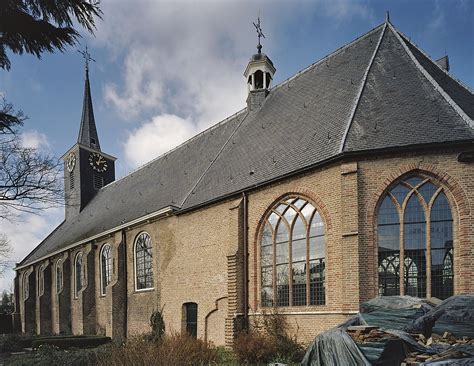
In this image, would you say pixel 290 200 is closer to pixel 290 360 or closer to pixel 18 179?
pixel 290 360

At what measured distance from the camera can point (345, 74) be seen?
16.7 m

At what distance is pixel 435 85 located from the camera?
13508mm

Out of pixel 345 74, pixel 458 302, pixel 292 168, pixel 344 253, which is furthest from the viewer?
pixel 345 74

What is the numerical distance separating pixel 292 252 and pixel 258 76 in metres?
12.2

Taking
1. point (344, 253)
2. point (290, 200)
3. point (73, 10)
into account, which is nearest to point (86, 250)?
point (290, 200)

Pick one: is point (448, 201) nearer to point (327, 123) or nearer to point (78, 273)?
point (327, 123)

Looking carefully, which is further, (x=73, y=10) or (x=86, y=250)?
(x=86, y=250)

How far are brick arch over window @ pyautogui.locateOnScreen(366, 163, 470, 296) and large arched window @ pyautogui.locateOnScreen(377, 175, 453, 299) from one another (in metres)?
0.09

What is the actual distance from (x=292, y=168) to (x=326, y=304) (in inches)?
182

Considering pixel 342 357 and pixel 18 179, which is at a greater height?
pixel 18 179

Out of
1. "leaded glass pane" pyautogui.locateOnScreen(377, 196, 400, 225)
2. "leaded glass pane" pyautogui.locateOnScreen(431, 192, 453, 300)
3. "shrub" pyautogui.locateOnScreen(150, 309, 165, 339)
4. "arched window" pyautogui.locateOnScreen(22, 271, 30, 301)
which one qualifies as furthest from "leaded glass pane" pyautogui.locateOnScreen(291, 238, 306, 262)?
"arched window" pyautogui.locateOnScreen(22, 271, 30, 301)

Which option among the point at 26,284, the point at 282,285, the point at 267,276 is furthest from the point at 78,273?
the point at 282,285

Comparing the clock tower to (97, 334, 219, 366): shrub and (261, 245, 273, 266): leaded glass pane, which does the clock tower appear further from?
(97, 334, 219, 366): shrub

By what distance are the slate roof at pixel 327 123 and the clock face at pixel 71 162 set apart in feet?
42.8
